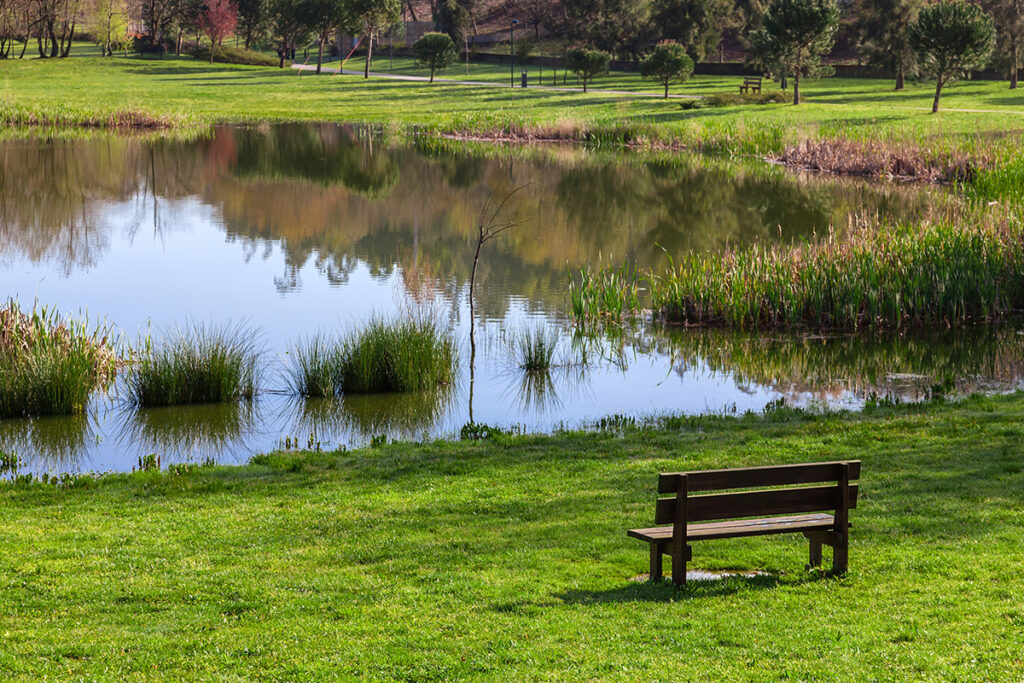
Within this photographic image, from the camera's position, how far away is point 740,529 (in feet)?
26.2

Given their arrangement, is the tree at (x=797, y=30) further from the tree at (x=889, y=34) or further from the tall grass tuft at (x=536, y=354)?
the tall grass tuft at (x=536, y=354)

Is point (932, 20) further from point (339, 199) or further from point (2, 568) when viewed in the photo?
point (2, 568)

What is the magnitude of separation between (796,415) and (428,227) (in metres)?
19.9

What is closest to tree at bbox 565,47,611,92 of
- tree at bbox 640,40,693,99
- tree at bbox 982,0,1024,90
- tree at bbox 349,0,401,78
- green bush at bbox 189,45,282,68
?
tree at bbox 640,40,693,99

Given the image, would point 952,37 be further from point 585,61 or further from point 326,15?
point 326,15

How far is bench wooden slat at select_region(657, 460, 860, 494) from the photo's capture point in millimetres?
7668

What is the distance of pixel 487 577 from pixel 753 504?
1945 millimetres

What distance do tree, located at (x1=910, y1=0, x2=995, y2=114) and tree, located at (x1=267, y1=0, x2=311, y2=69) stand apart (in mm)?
49420

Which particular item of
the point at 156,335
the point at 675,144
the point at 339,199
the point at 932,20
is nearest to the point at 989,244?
the point at 156,335

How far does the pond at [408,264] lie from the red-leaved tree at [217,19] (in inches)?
1794

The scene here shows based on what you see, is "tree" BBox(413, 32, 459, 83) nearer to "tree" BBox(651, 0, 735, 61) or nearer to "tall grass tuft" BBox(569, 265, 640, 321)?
"tree" BBox(651, 0, 735, 61)

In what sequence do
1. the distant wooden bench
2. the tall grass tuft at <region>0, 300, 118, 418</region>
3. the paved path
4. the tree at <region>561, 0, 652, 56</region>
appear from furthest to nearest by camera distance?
the tree at <region>561, 0, 652, 56</region>
the paved path
the distant wooden bench
the tall grass tuft at <region>0, 300, 118, 418</region>

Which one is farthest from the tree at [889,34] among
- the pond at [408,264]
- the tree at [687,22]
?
the pond at [408,264]

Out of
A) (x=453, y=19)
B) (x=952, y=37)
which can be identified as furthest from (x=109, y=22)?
(x=952, y=37)
